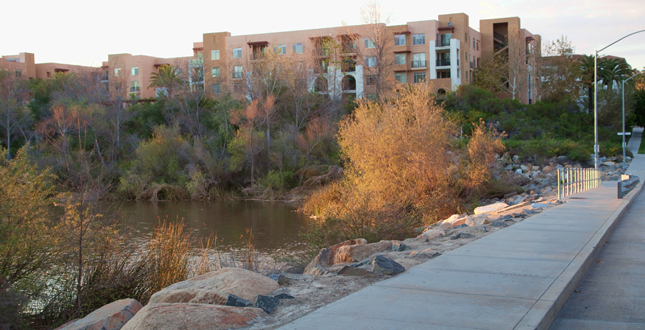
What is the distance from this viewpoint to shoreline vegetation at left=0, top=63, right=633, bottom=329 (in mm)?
10102

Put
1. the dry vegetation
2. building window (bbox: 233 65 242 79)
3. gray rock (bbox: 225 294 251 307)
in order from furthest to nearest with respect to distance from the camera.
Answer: building window (bbox: 233 65 242 79) → the dry vegetation → gray rock (bbox: 225 294 251 307)

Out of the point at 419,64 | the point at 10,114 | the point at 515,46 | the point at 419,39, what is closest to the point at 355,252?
the point at 10,114

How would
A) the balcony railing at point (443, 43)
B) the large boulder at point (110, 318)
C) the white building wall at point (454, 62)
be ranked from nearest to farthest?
the large boulder at point (110, 318), the white building wall at point (454, 62), the balcony railing at point (443, 43)

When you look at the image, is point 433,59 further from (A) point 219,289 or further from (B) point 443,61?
(A) point 219,289

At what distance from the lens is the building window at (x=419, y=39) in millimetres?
66812

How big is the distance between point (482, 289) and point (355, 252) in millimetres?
4045

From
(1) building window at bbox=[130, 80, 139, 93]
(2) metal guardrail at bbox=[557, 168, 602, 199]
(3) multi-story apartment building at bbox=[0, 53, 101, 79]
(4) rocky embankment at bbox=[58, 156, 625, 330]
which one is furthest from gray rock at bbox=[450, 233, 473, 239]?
(3) multi-story apartment building at bbox=[0, 53, 101, 79]

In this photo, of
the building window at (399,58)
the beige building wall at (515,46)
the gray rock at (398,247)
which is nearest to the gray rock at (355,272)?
the gray rock at (398,247)

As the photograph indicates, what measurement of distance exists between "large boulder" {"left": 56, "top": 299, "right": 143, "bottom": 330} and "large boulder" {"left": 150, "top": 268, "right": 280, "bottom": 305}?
1.73ft

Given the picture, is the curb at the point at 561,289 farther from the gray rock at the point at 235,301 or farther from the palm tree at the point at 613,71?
the palm tree at the point at 613,71

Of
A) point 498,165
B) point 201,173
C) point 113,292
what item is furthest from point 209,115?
point 113,292

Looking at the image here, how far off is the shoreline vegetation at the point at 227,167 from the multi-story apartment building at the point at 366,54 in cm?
478

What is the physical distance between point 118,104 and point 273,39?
22.8 meters

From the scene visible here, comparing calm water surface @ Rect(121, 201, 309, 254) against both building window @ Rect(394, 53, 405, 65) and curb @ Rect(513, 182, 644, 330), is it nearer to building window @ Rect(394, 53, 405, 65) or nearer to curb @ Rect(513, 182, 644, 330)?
curb @ Rect(513, 182, 644, 330)
